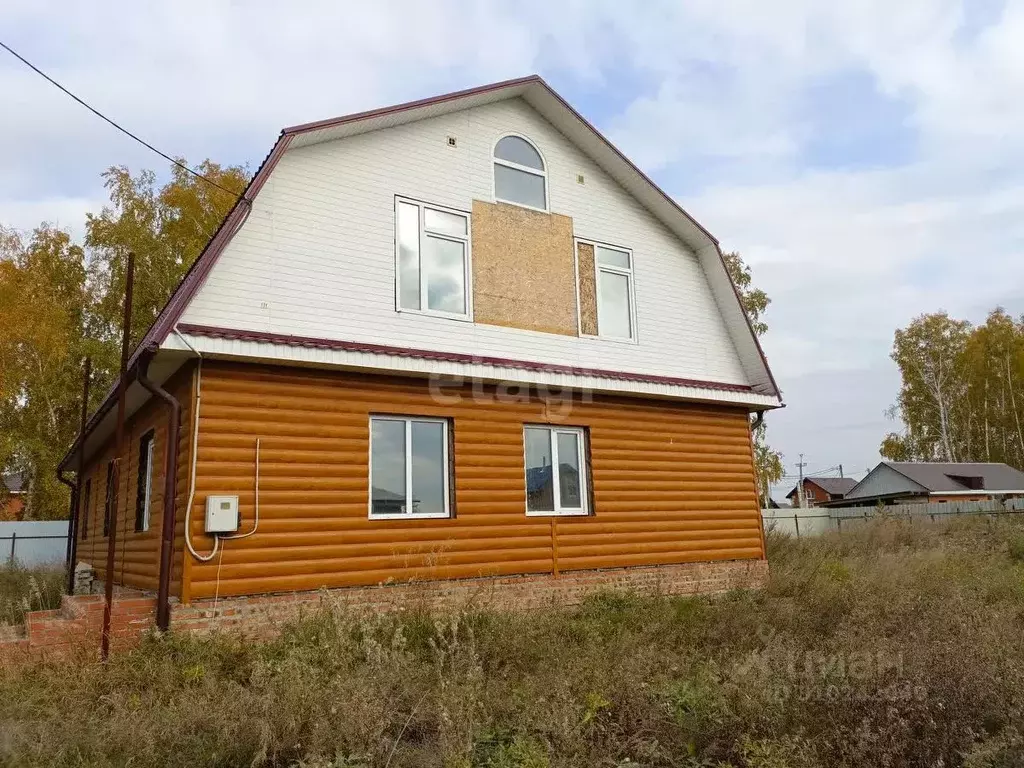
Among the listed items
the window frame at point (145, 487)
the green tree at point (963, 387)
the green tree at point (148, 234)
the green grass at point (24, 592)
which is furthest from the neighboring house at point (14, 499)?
the green tree at point (963, 387)

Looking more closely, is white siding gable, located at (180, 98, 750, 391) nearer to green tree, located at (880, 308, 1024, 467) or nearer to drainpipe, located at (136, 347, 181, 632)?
drainpipe, located at (136, 347, 181, 632)

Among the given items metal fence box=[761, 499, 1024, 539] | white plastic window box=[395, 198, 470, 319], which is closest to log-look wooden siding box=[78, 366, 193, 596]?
white plastic window box=[395, 198, 470, 319]

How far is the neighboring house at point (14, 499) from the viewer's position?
27850mm

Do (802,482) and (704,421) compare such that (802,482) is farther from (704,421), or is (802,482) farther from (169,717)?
(169,717)

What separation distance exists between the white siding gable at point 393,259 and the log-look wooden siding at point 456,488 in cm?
59

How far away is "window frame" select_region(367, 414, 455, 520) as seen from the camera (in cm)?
836

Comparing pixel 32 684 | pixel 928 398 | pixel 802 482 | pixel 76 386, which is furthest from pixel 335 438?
pixel 802 482

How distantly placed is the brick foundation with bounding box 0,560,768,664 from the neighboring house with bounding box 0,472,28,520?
23504 millimetres

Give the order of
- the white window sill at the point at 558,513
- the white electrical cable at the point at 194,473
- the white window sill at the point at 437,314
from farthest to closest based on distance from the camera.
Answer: the white window sill at the point at 558,513 → the white window sill at the point at 437,314 → the white electrical cable at the point at 194,473

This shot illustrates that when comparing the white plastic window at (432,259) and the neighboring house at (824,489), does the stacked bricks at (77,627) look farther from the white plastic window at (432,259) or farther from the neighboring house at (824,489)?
the neighboring house at (824,489)

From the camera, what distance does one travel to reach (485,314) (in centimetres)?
947

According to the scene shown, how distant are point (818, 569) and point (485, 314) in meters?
6.91

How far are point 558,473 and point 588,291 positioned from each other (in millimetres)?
2651

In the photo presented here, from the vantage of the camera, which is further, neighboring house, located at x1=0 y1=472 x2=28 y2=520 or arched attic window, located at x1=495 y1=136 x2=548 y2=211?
neighboring house, located at x1=0 y1=472 x2=28 y2=520
